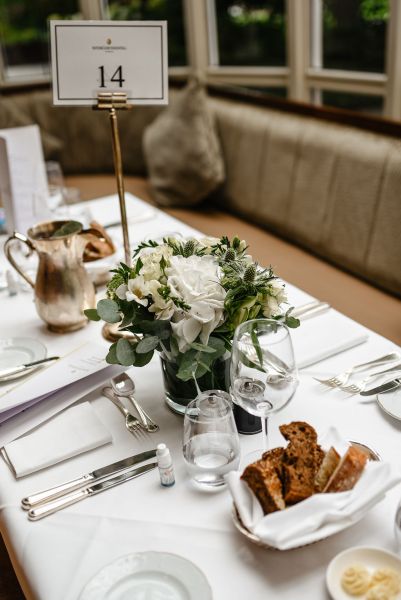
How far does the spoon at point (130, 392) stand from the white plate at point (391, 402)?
1.34 ft

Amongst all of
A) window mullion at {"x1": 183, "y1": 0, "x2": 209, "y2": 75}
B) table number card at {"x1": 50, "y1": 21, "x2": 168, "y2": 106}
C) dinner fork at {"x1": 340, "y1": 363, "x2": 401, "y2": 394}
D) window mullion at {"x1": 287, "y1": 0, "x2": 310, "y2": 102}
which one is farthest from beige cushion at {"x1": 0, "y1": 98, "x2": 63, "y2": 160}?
dinner fork at {"x1": 340, "y1": 363, "x2": 401, "y2": 394}

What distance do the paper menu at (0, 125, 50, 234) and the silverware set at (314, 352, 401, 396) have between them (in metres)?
1.18

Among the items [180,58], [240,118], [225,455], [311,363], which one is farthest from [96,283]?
[180,58]

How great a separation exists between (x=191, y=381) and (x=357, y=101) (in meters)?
2.62

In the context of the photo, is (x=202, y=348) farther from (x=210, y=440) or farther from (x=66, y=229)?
(x=66, y=229)

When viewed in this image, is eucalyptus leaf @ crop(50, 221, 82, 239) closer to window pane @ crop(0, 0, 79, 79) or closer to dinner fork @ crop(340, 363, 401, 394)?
dinner fork @ crop(340, 363, 401, 394)

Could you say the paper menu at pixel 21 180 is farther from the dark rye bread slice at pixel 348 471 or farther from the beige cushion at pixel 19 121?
the beige cushion at pixel 19 121

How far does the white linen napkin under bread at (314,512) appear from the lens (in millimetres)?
809

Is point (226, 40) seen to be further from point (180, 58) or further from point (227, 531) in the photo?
point (227, 531)

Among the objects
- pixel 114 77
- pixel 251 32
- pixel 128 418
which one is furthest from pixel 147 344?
pixel 251 32

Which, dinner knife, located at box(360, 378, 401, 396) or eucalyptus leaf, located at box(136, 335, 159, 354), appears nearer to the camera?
eucalyptus leaf, located at box(136, 335, 159, 354)

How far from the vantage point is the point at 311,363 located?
127 centimetres

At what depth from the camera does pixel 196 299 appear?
3.31 ft

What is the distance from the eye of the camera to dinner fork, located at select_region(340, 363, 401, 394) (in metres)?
1.17
